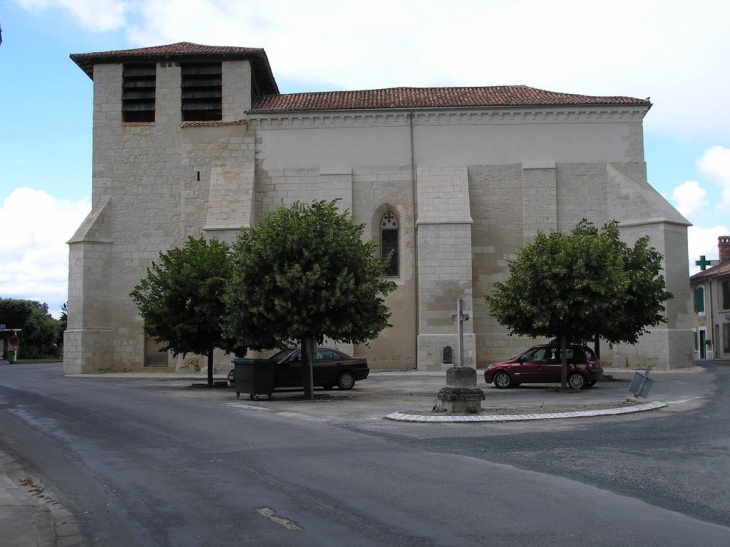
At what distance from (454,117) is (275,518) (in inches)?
1117

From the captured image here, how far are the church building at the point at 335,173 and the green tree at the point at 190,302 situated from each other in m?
7.51

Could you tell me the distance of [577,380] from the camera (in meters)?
21.2

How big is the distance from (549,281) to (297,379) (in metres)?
7.38

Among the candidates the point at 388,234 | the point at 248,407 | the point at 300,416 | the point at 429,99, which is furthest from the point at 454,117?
the point at 300,416

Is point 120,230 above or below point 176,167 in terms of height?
below

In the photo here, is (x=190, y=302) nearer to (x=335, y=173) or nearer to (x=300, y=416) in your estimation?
(x=300, y=416)

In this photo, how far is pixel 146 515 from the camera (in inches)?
266

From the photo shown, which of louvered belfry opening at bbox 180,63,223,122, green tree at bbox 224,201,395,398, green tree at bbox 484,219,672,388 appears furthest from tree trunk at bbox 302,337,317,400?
louvered belfry opening at bbox 180,63,223,122

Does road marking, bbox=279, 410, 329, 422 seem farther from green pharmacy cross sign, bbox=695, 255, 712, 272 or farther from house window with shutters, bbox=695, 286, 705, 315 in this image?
house window with shutters, bbox=695, 286, 705, 315

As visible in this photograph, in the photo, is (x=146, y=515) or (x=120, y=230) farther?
(x=120, y=230)

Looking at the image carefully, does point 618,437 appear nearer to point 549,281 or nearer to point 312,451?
point 312,451

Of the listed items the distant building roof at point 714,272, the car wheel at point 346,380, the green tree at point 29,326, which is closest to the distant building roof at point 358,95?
the car wheel at point 346,380

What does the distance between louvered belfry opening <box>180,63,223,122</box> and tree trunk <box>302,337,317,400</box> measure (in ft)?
56.8

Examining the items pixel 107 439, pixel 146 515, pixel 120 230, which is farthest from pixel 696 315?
pixel 146 515
